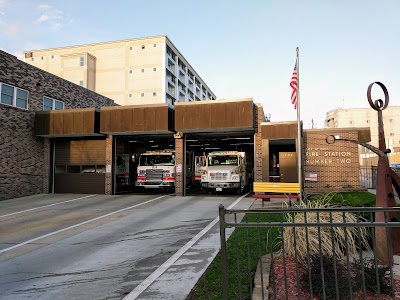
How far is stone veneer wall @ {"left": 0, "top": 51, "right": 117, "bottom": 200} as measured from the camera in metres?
18.7

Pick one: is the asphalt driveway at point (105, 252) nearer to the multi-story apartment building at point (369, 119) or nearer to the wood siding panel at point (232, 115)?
the wood siding panel at point (232, 115)

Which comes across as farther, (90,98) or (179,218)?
A: (90,98)

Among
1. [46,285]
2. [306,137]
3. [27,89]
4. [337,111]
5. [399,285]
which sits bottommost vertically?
[46,285]

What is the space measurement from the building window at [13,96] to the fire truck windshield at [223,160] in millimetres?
12361

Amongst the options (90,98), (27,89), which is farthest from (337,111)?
(27,89)

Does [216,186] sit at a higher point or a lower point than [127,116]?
lower

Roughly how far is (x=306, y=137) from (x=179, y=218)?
34.1ft

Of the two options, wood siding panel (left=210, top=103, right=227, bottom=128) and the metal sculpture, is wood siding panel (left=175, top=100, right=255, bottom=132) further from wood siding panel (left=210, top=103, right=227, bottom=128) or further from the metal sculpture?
the metal sculpture

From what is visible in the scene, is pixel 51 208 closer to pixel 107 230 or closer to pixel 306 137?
pixel 107 230

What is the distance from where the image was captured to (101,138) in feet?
72.3

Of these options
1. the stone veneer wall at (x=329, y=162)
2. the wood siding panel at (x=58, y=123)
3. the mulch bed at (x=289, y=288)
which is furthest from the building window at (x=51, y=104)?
the mulch bed at (x=289, y=288)

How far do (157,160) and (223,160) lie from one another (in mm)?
4535

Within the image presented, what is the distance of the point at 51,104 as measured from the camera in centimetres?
2289

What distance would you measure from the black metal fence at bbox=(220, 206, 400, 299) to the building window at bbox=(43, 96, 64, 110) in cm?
1977
